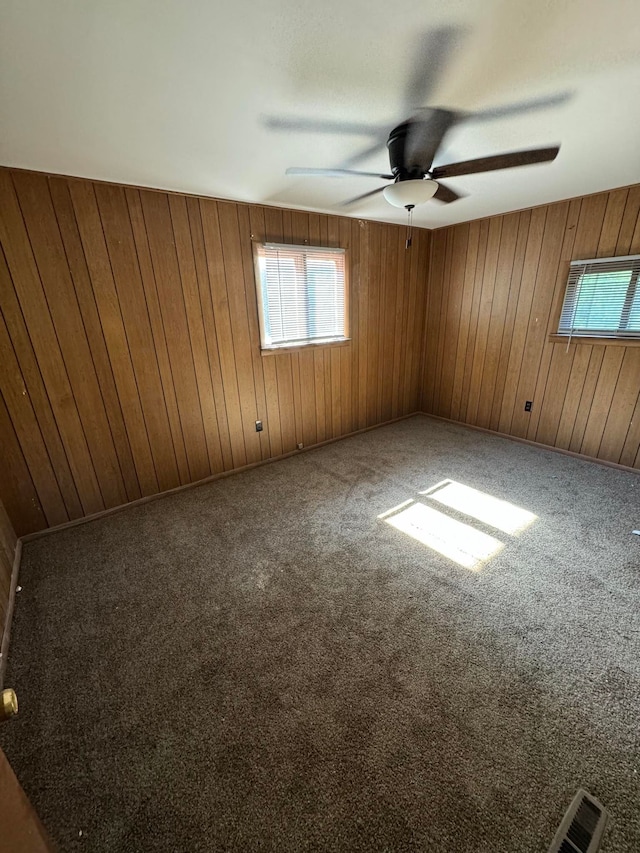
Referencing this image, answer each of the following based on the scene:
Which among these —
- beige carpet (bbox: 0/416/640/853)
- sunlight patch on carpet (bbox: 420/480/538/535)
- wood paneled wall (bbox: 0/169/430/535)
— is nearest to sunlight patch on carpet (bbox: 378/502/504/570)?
beige carpet (bbox: 0/416/640/853)

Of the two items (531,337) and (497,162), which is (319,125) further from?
(531,337)

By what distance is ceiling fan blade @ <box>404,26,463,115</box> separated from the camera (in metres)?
1.10

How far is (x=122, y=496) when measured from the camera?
267cm

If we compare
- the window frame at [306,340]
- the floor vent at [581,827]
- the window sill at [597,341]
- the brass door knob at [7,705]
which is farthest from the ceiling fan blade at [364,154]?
the floor vent at [581,827]

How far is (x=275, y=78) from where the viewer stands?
4.21 feet

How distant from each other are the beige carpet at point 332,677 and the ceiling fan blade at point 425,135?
2.11 metres

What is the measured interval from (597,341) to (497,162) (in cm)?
217

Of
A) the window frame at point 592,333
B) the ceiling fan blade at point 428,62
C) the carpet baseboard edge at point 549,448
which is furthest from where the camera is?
the carpet baseboard edge at point 549,448

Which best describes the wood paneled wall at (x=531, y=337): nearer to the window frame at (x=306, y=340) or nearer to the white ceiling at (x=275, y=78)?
the white ceiling at (x=275, y=78)

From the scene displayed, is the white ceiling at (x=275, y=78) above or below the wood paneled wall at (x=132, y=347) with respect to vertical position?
above

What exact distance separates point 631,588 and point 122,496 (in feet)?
10.9

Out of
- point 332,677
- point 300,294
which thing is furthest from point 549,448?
point 332,677

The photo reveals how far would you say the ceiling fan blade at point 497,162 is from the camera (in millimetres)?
1507

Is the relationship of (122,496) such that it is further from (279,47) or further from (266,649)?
(279,47)
